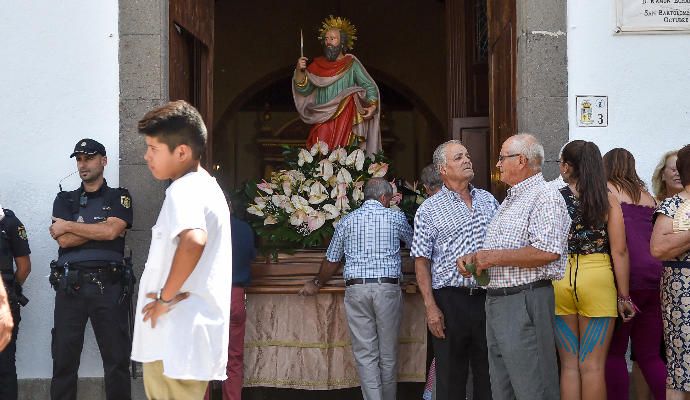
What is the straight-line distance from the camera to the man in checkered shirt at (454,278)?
5754 mm

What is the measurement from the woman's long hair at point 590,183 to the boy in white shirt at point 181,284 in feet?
7.23

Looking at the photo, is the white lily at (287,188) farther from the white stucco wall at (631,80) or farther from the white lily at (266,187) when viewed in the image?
the white stucco wall at (631,80)

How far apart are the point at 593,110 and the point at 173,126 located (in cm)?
369

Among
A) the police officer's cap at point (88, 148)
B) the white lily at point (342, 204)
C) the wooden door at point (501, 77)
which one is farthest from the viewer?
the white lily at point (342, 204)

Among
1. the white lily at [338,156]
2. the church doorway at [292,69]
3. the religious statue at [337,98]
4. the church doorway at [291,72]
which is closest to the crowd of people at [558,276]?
the white lily at [338,156]

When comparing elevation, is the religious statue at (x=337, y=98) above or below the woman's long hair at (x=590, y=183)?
above

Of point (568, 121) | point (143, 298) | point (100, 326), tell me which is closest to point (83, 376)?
point (100, 326)

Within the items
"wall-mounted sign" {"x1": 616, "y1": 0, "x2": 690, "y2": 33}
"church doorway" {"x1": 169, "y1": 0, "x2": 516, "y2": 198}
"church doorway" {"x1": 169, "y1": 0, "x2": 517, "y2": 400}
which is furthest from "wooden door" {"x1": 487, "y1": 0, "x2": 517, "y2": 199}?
"church doorway" {"x1": 169, "y1": 0, "x2": 516, "y2": 198}

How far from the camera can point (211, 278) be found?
3.97m

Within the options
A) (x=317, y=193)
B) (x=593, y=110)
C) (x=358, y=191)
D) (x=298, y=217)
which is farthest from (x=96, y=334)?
(x=593, y=110)

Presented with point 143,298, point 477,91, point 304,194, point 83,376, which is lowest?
point 83,376

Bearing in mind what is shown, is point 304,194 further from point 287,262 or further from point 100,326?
point 100,326

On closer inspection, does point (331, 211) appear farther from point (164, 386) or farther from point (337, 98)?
point (164, 386)

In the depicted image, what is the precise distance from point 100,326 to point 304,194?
2.26 metres
